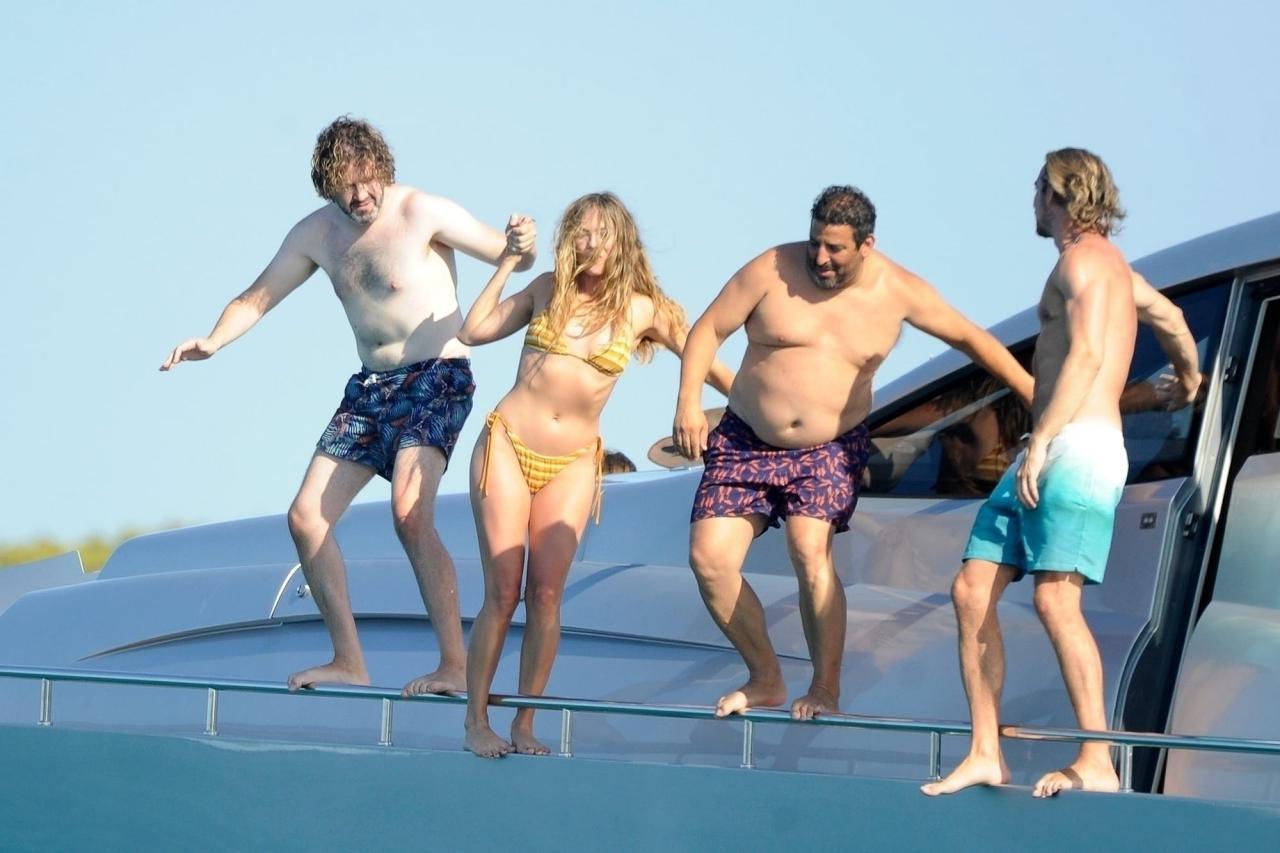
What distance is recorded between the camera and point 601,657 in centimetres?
589

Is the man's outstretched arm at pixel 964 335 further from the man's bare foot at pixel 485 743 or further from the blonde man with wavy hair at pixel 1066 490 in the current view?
the man's bare foot at pixel 485 743

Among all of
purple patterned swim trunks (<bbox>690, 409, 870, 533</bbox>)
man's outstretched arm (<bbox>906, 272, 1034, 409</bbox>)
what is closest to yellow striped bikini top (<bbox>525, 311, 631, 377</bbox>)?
purple patterned swim trunks (<bbox>690, 409, 870, 533</bbox>)

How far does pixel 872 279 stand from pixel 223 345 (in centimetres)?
201

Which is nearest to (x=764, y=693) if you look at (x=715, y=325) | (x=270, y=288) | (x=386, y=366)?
(x=715, y=325)

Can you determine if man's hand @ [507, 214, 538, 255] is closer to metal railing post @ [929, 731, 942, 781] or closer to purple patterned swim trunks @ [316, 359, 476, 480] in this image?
purple patterned swim trunks @ [316, 359, 476, 480]

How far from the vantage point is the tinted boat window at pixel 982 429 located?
202 inches

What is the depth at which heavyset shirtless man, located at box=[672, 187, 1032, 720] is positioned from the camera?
198 inches

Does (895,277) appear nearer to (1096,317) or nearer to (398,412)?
(1096,317)

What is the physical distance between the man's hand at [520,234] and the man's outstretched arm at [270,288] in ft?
3.05

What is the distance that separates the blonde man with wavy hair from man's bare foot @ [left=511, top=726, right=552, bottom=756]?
120cm

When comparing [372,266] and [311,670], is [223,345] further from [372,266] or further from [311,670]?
[311,670]

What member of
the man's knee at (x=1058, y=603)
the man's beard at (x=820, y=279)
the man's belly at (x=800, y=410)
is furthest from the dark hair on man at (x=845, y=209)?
the man's knee at (x=1058, y=603)

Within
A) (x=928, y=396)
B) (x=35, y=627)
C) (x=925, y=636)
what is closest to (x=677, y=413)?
(x=925, y=636)

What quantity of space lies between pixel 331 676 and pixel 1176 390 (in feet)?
8.32
